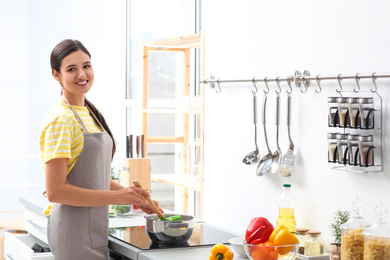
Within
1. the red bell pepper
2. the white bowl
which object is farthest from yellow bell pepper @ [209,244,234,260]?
the white bowl

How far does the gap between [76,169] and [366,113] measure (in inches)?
39.4

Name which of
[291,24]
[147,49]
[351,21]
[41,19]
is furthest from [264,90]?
[41,19]

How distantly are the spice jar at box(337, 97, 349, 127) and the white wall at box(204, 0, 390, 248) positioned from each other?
0.26ft

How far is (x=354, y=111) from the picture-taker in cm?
196

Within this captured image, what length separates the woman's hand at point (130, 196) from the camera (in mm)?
2150

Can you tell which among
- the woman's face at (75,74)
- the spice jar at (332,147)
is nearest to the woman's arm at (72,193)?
the woman's face at (75,74)

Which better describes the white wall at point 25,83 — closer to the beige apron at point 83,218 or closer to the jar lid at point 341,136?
the beige apron at point 83,218

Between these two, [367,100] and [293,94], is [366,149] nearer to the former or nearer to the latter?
[367,100]

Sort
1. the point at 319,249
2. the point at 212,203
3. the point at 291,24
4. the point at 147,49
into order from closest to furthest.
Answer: the point at 319,249 → the point at 291,24 → the point at 212,203 → the point at 147,49

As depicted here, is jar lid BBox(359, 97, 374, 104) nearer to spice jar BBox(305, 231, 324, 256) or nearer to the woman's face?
spice jar BBox(305, 231, 324, 256)

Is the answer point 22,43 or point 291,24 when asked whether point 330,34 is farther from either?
point 22,43

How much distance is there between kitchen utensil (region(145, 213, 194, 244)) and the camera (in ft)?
7.42

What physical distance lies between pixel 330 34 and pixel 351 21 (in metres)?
0.11

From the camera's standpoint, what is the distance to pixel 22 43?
21.5ft
